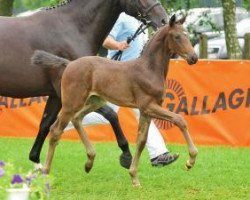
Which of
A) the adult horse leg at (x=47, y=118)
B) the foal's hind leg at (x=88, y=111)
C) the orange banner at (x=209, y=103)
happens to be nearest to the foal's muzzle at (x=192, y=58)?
the foal's hind leg at (x=88, y=111)

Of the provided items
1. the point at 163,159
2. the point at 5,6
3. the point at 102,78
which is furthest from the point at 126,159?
the point at 5,6

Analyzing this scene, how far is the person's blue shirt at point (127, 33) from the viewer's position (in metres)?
9.20

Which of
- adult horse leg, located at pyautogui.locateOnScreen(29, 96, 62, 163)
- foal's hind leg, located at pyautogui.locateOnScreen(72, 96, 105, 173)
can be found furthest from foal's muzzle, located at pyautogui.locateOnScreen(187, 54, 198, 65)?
adult horse leg, located at pyautogui.locateOnScreen(29, 96, 62, 163)

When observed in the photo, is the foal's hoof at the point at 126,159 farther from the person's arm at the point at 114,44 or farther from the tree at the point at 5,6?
the tree at the point at 5,6

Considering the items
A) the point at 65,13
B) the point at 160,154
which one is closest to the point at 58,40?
the point at 65,13

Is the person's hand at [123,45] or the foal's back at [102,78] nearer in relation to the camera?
the foal's back at [102,78]

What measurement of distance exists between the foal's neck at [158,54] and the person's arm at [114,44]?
1569 mm

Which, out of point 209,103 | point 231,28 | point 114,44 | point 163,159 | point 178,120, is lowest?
point 231,28

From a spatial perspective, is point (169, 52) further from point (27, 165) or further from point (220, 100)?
point (220, 100)

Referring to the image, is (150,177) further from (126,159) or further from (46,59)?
(46,59)

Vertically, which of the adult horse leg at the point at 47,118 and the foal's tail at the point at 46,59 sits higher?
the foal's tail at the point at 46,59

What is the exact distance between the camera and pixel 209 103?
437 inches

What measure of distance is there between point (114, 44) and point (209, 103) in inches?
108

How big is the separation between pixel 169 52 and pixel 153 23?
3.04 feet
